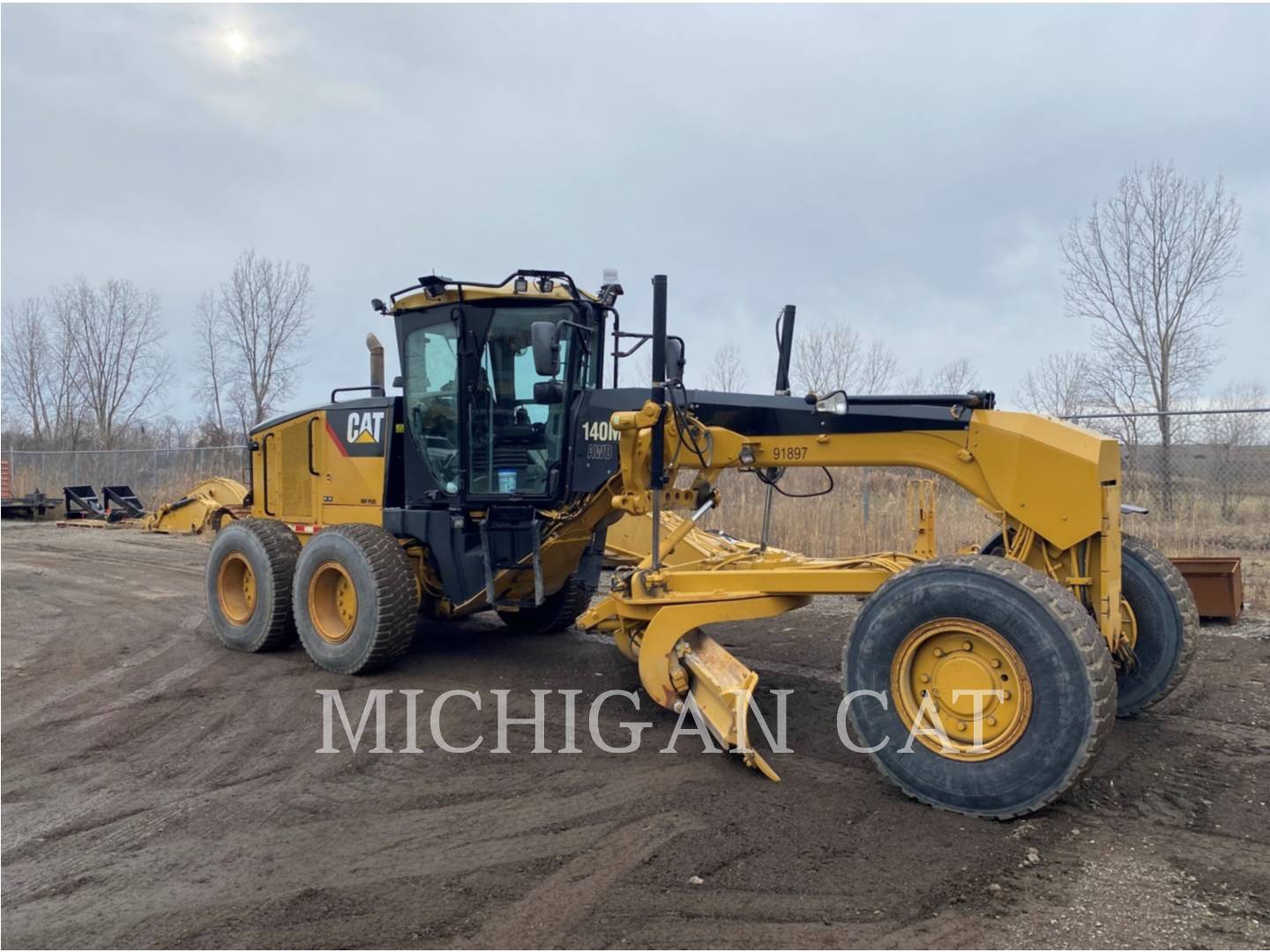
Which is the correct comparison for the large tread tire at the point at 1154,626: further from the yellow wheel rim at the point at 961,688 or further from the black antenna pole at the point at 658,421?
the black antenna pole at the point at 658,421

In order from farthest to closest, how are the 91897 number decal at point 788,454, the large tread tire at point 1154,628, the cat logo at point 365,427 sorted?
the cat logo at point 365,427 → the 91897 number decal at point 788,454 → the large tread tire at point 1154,628

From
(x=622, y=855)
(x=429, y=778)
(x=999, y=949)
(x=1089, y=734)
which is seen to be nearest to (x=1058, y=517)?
(x=1089, y=734)

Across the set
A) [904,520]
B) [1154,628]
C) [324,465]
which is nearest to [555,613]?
[324,465]

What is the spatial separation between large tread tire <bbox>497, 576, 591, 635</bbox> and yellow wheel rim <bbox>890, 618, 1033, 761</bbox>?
3975 millimetres

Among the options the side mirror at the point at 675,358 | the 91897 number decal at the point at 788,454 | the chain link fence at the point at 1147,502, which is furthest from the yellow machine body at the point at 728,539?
the chain link fence at the point at 1147,502

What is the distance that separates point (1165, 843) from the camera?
393 cm

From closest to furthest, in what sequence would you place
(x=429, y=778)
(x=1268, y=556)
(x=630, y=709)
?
1. (x=429, y=778)
2. (x=630, y=709)
3. (x=1268, y=556)

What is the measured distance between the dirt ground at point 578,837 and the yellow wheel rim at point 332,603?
0.64 meters

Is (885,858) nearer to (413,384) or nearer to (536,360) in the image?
(536,360)

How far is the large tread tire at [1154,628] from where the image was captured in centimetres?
516

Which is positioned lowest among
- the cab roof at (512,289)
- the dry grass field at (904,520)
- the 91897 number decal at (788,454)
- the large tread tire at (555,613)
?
the large tread tire at (555,613)

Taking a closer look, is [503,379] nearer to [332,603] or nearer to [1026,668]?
[332,603]

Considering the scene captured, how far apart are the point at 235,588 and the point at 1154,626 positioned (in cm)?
693

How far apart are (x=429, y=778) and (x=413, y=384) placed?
3.43m
